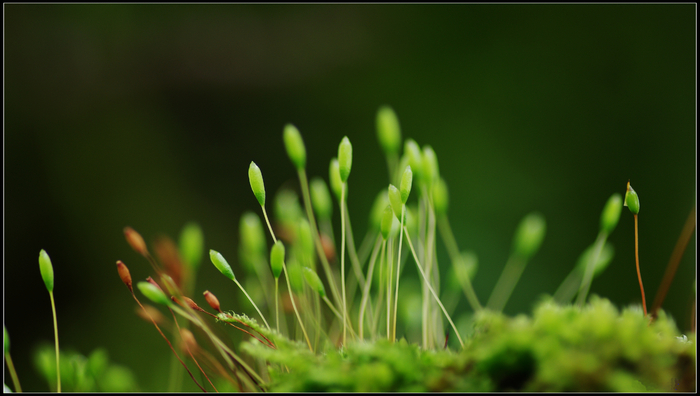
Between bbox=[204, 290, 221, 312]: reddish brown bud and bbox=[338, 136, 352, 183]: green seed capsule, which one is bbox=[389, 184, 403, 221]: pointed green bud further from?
bbox=[204, 290, 221, 312]: reddish brown bud

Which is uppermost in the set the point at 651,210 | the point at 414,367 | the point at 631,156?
the point at 414,367

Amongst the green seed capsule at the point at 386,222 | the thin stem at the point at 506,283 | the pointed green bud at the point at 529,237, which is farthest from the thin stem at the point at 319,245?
the thin stem at the point at 506,283

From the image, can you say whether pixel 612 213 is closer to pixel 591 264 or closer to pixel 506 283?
pixel 591 264

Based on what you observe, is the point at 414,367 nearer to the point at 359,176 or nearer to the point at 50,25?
the point at 359,176

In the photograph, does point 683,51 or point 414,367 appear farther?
point 683,51

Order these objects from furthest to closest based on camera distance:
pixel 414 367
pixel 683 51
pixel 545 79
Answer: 1. pixel 545 79
2. pixel 683 51
3. pixel 414 367

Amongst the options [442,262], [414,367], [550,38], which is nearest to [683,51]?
[550,38]
